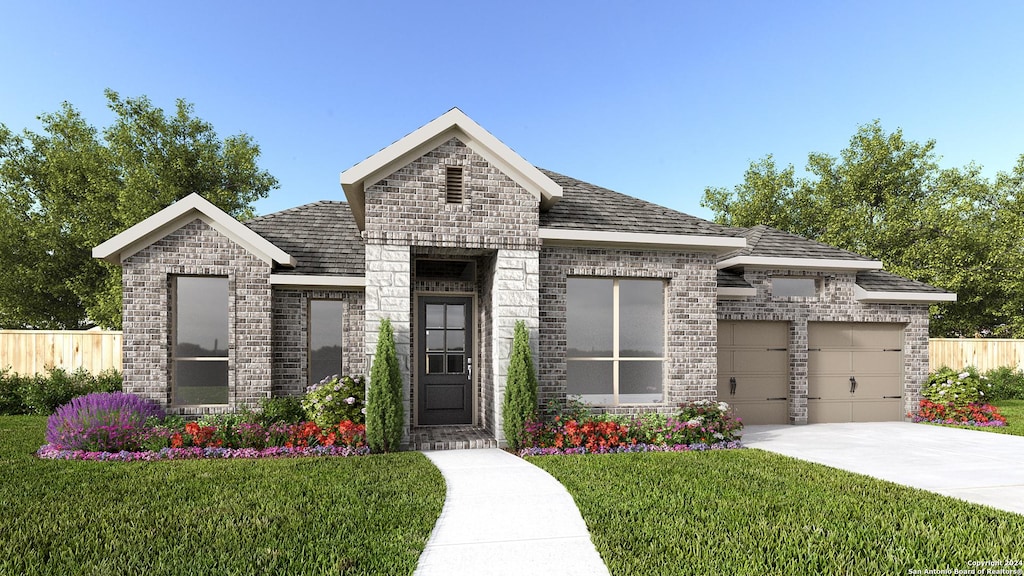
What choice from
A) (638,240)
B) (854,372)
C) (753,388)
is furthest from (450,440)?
(854,372)

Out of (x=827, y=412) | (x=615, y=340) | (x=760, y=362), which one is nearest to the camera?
(x=615, y=340)

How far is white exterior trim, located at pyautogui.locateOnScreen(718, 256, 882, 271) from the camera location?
39.1 feet

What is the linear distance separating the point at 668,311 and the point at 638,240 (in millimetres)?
1456

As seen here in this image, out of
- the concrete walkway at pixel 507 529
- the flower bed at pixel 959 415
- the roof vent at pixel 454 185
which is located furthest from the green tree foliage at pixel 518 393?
the flower bed at pixel 959 415

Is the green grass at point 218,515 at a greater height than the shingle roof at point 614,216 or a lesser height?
lesser

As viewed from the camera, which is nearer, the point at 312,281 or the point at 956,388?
the point at 312,281

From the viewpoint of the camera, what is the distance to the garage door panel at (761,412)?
1214 cm

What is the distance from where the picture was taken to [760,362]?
12.3 metres

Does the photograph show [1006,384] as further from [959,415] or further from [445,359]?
[445,359]

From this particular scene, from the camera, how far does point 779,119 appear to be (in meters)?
19.8

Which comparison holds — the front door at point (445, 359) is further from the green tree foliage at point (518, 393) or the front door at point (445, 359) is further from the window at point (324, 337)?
the green tree foliage at point (518, 393)

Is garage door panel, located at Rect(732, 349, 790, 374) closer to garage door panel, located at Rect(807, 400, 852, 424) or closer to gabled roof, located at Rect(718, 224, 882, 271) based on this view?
garage door panel, located at Rect(807, 400, 852, 424)

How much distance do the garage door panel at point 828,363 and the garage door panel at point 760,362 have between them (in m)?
0.63

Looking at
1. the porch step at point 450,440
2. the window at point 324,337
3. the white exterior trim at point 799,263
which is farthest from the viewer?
the white exterior trim at point 799,263
